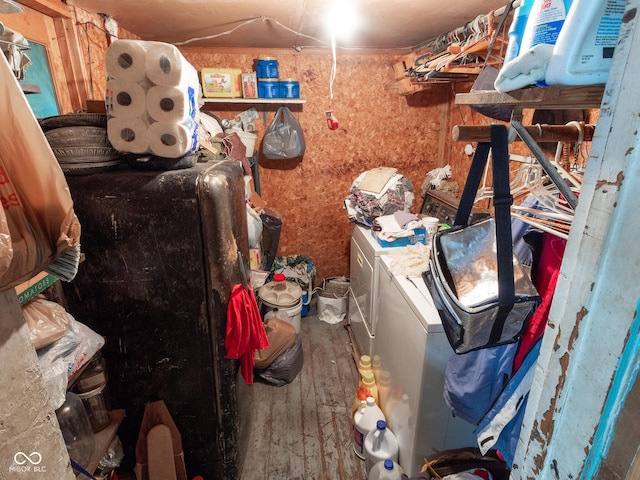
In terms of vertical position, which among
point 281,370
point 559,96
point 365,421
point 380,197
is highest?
point 559,96

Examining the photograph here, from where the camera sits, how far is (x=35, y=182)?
1.86 feet

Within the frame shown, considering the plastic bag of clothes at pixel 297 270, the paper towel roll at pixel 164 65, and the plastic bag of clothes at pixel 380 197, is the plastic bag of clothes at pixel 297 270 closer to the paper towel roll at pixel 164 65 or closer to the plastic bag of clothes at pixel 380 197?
the plastic bag of clothes at pixel 380 197

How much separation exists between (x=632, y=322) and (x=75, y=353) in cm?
→ 139

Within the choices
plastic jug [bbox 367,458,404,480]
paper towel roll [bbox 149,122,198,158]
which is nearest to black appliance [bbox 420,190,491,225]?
plastic jug [bbox 367,458,404,480]

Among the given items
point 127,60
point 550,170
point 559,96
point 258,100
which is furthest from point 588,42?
point 258,100

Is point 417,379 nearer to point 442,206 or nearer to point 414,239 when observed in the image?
point 414,239

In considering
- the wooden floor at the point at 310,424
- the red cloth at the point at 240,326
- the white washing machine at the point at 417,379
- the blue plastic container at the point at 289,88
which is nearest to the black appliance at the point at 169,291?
the red cloth at the point at 240,326

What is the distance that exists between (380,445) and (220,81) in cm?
276

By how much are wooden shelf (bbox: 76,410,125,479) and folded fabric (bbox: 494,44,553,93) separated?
1721 millimetres

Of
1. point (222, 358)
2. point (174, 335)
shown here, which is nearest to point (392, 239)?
point (222, 358)

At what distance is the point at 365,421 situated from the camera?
1.90 m

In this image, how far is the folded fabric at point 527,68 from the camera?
0.56 meters

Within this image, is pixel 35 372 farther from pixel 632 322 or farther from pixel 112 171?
pixel 632 322

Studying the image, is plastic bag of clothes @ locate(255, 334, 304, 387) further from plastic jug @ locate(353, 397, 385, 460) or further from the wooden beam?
the wooden beam
